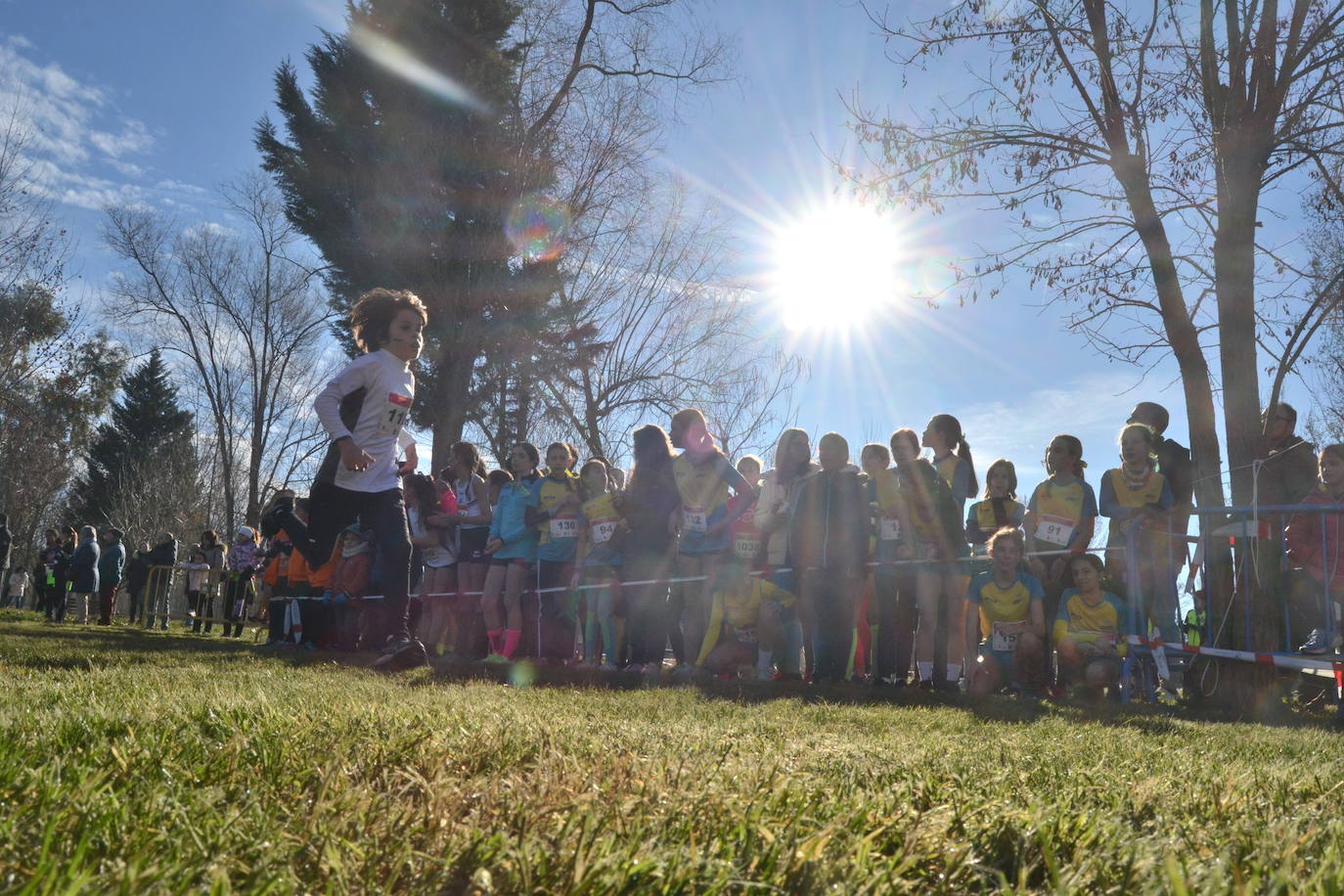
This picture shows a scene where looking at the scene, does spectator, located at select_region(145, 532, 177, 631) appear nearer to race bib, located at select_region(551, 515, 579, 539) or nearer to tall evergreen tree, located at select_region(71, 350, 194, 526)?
race bib, located at select_region(551, 515, 579, 539)

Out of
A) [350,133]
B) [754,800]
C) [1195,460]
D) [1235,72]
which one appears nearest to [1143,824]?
[754,800]

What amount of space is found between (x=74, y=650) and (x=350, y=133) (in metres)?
17.9

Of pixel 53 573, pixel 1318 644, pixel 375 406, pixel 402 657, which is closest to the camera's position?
pixel 375 406

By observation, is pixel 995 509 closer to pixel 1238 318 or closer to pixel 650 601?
pixel 1238 318

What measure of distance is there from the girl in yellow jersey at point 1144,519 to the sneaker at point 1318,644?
2.63 feet

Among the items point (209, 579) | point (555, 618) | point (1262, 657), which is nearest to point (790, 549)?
point (555, 618)

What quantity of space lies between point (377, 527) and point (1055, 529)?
512 cm

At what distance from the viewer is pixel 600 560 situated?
923 centimetres

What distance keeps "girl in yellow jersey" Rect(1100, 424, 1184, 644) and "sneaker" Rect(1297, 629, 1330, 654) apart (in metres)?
0.80

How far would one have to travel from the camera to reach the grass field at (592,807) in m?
1.49

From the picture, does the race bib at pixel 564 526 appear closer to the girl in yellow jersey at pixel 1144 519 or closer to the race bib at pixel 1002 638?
the race bib at pixel 1002 638

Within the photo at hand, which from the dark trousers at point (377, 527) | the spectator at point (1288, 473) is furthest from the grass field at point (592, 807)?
the spectator at point (1288, 473)

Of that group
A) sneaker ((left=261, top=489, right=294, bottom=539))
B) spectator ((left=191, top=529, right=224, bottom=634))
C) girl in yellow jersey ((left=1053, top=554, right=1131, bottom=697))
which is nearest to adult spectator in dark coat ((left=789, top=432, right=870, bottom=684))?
girl in yellow jersey ((left=1053, top=554, right=1131, bottom=697))

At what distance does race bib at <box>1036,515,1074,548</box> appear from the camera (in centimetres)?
787
